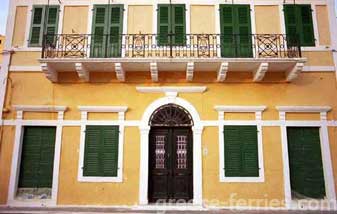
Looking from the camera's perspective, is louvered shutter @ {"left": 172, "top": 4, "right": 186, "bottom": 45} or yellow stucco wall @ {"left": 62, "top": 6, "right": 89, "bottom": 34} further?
yellow stucco wall @ {"left": 62, "top": 6, "right": 89, "bottom": 34}

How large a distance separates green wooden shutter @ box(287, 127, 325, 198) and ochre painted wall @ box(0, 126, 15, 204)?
867 cm

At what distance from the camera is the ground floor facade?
8.60 m

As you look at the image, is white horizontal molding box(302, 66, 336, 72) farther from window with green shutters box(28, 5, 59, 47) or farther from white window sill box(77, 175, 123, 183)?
window with green shutters box(28, 5, 59, 47)

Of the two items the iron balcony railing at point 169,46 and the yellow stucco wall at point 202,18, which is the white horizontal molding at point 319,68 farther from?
the yellow stucco wall at point 202,18

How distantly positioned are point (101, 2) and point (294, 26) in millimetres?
6609

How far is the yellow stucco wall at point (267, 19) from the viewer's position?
959 cm

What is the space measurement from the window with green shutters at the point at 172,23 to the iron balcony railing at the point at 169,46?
0.03 metres

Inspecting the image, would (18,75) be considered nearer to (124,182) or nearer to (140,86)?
(140,86)

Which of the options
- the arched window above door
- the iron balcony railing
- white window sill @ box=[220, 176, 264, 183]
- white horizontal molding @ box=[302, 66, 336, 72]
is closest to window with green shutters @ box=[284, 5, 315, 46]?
the iron balcony railing

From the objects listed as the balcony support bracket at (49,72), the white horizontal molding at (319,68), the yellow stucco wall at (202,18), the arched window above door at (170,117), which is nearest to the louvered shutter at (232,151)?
the arched window above door at (170,117)

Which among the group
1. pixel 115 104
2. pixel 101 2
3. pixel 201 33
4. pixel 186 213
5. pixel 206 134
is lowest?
pixel 186 213

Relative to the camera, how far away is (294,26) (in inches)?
377

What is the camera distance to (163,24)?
31.6ft

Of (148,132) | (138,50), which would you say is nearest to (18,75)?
(138,50)
